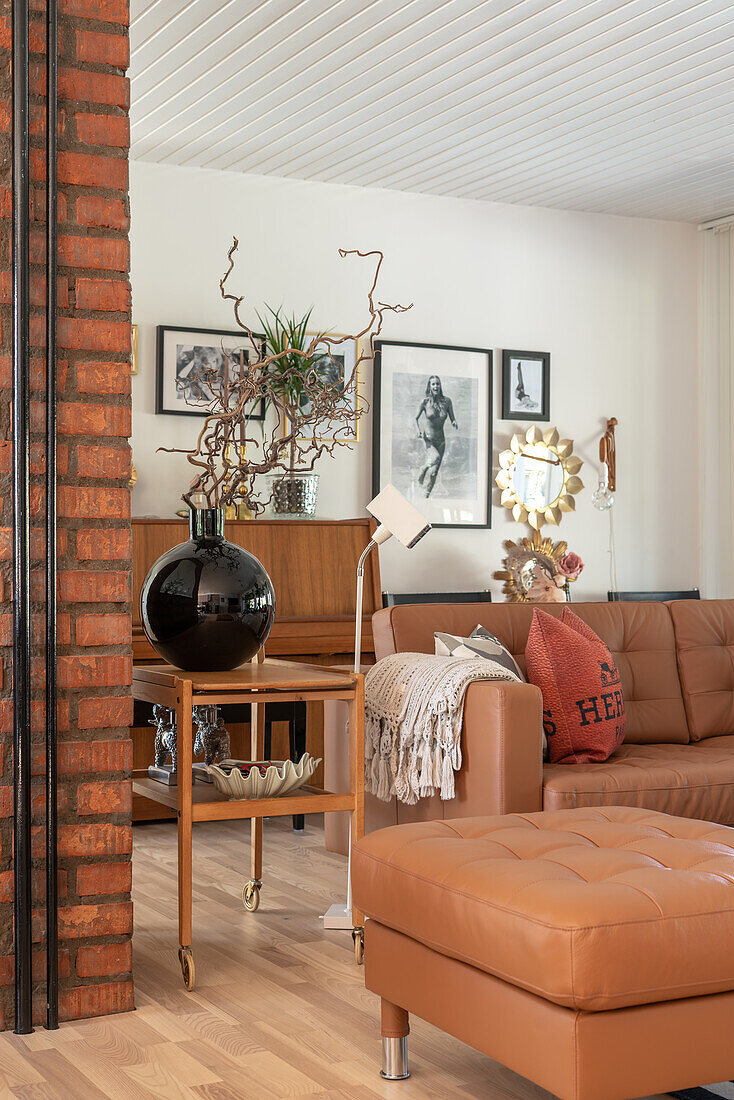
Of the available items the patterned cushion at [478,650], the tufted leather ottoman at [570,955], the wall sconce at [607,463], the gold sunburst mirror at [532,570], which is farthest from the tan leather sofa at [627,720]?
the wall sconce at [607,463]

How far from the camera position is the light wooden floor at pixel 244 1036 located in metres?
2.33

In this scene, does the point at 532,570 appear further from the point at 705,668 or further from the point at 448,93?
the point at 448,93

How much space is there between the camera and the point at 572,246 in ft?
21.0

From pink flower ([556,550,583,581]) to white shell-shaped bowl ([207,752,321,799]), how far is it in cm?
305

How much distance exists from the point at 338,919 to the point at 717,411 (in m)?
4.15

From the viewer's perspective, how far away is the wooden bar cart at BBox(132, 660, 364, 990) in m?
2.88

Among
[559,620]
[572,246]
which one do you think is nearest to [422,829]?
[559,620]

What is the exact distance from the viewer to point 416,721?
11.3 ft

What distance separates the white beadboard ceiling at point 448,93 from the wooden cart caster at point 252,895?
2.82m

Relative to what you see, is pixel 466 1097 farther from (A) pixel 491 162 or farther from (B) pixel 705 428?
(B) pixel 705 428

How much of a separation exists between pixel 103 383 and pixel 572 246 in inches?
164

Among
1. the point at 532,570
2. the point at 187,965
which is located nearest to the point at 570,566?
the point at 532,570

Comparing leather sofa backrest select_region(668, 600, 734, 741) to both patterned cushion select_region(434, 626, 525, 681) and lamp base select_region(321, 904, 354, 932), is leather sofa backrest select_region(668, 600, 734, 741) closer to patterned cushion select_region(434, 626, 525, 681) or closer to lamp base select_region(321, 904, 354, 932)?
patterned cushion select_region(434, 626, 525, 681)

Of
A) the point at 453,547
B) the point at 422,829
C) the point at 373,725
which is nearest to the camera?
the point at 422,829
